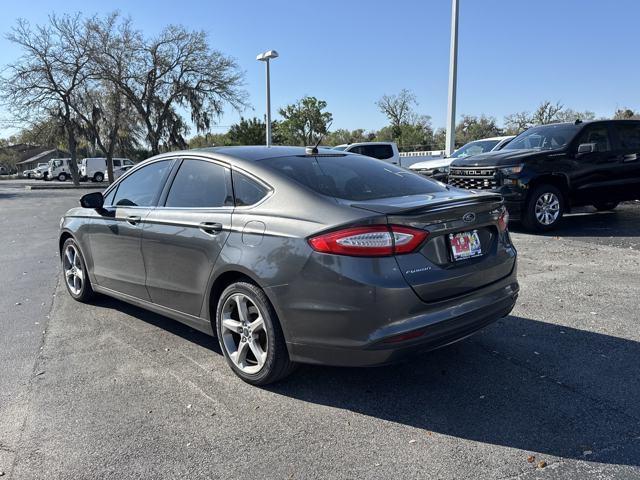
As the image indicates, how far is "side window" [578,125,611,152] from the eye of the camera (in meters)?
9.59

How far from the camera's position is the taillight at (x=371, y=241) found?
2914 mm

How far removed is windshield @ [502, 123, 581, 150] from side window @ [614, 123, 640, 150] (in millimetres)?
914

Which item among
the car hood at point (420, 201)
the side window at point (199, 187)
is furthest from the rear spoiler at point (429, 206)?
the side window at point (199, 187)

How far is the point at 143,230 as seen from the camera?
435 cm

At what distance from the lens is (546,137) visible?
9.93 metres

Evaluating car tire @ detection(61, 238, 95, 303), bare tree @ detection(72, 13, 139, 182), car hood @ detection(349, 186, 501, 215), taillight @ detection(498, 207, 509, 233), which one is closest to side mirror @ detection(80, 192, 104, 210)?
car tire @ detection(61, 238, 95, 303)

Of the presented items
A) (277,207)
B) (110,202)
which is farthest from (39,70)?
(277,207)

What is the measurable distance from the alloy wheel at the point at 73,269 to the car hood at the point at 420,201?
3745mm

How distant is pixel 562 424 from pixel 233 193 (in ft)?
8.42

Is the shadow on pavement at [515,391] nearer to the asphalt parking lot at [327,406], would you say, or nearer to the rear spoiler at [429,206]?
the asphalt parking lot at [327,406]

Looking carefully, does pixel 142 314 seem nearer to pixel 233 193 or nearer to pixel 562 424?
pixel 233 193

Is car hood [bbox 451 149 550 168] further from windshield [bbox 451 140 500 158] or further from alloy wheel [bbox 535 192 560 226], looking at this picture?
windshield [bbox 451 140 500 158]

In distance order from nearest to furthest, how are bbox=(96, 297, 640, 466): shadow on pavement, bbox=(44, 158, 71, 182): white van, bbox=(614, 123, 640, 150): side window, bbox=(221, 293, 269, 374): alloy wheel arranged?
bbox=(96, 297, 640, 466): shadow on pavement, bbox=(221, 293, 269, 374): alloy wheel, bbox=(614, 123, 640, 150): side window, bbox=(44, 158, 71, 182): white van

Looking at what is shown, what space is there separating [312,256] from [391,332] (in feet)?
2.05
